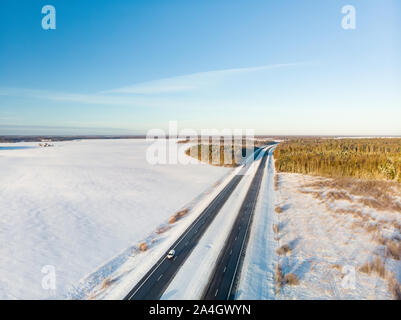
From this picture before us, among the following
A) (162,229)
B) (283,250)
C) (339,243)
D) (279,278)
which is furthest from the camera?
(162,229)

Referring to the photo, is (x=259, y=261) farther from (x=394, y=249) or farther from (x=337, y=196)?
(x=337, y=196)

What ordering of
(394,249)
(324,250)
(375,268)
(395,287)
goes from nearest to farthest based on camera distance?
(395,287), (375,268), (394,249), (324,250)

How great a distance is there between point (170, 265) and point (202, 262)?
347cm

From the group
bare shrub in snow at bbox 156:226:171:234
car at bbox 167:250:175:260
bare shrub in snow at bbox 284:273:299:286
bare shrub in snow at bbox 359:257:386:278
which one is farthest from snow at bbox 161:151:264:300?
bare shrub in snow at bbox 359:257:386:278

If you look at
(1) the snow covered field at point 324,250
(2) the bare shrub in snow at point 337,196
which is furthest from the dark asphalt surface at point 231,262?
(2) the bare shrub in snow at point 337,196

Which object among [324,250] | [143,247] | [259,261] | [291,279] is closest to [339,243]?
[324,250]

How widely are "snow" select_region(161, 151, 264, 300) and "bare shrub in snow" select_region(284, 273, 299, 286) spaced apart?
7.11 meters

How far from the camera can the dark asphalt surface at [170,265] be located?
17.2 meters

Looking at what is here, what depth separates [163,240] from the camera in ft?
88.0

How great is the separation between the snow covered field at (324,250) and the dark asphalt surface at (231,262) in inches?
34.9

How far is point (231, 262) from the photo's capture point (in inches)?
833

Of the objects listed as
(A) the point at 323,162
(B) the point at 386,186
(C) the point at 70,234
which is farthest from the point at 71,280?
(A) the point at 323,162
